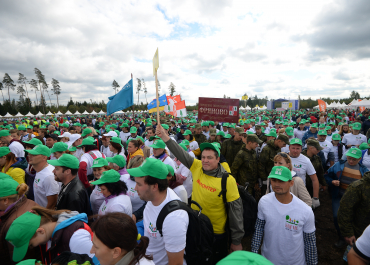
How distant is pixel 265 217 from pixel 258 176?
8.88 ft

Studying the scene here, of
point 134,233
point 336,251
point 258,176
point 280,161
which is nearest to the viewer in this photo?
point 134,233

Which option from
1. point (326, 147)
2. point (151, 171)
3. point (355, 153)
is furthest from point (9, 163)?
point (326, 147)

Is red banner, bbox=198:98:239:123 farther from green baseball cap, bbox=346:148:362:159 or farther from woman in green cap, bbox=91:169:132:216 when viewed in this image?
woman in green cap, bbox=91:169:132:216

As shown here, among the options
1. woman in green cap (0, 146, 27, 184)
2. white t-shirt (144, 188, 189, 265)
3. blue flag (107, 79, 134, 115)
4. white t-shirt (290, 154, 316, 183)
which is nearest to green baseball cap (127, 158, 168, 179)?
white t-shirt (144, 188, 189, 265)

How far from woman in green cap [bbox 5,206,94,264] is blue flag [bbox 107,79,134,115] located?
6.54 m

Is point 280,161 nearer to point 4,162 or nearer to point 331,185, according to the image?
point 331,185

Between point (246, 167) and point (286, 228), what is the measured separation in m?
2.48

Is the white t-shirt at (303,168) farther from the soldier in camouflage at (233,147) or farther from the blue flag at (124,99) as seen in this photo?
the blue flag at (124,99)

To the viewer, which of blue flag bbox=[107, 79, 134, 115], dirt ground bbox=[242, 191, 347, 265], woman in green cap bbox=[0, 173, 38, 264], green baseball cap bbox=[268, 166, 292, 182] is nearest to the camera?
woman in green cap bbox=[0, 173, 38, 264]

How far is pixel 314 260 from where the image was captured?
230 centimetres

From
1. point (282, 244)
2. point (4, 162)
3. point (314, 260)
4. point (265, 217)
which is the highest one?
point (4, 162)

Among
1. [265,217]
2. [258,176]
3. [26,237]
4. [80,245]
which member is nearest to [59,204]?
[26,237]

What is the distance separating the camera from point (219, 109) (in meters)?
8.26

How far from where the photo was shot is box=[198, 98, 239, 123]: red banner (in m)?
8.00
